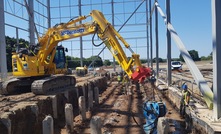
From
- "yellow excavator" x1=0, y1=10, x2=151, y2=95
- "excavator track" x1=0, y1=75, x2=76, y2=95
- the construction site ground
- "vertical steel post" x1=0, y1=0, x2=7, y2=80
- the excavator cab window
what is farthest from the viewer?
"vertical steel post" x1=0, y1=0, x2=7, y2=80

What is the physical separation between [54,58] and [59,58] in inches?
12.8

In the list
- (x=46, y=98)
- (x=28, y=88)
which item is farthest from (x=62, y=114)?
(x=28, y=88)

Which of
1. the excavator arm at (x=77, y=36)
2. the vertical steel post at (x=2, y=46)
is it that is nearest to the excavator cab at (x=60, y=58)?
the excavator arm at (x=77, y=36)

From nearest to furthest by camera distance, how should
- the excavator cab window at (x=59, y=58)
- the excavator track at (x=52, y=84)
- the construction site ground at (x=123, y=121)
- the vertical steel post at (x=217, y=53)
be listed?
the vertical steel post at (x=217, y=53), the construction site ground at (x=123, y=121), the excavator track at (x=52, y=84), the excavator cab window at (x=59, y=58)

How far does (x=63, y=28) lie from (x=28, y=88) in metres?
3.78

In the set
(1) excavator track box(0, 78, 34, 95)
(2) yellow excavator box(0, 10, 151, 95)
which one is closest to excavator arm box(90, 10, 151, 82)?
(2) yellow excavator box(0, 10, 151, 95)

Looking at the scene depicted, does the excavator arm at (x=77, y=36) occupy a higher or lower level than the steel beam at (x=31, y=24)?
lower

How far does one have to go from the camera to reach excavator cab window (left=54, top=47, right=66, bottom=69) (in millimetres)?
13852

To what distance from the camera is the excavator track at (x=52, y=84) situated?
38.1 ft

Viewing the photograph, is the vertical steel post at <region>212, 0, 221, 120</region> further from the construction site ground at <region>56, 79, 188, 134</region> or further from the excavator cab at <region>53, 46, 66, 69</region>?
the excavator cab at <region>53, 46, 66, 69</region>

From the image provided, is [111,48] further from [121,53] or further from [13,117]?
[13,117]

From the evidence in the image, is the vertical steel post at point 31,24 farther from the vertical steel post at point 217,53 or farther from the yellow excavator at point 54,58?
the vertical steel post at point 217,53

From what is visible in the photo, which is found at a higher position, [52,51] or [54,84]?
[52,51]

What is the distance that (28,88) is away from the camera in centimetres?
1385
